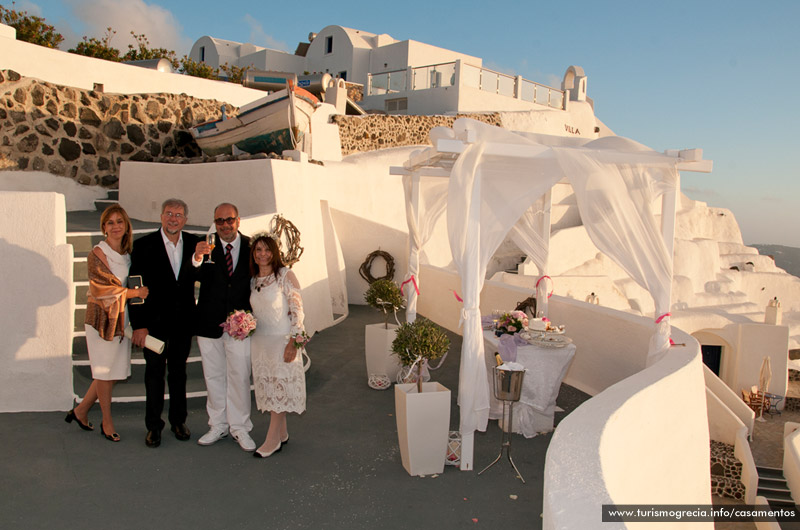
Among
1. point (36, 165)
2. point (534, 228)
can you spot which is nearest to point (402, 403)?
point (534, 228)

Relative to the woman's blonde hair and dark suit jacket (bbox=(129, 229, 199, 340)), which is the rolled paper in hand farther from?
the woman's blonde hair

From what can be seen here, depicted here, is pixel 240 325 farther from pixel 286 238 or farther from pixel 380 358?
pixel 286 238

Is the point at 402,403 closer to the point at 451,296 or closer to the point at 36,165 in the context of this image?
the point at 451,296

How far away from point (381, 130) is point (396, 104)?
4930mm

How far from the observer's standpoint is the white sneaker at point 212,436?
4172mm

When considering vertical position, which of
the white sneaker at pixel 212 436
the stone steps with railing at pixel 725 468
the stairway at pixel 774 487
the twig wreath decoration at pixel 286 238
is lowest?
the stairway at pixel 774 487

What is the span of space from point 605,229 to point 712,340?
1475cm

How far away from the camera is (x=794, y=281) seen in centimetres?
2559

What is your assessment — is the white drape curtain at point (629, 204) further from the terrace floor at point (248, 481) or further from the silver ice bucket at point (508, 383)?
the terrace floor at point (248, 481)

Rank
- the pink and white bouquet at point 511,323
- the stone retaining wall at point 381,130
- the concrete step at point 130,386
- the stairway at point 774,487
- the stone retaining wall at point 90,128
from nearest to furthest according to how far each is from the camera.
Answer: the concrete step at point 130,386 → the pink and white bouquet at point 511,323 → the stone retaining wall at point 90,128 → the stairway at point 774,487 → the stone retaining wall at point 381,130

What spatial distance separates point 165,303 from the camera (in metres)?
4.04

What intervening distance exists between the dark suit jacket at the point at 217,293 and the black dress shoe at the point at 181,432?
84 cm

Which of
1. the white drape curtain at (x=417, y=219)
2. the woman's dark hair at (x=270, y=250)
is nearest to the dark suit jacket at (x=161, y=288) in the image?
the woman's dark hair at (x=270, y=250)

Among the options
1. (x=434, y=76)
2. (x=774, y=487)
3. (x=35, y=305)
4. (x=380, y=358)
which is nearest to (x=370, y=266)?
(x=380, y=358)
